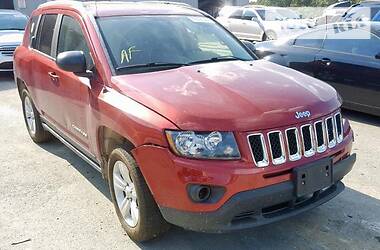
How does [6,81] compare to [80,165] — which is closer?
[80,165]

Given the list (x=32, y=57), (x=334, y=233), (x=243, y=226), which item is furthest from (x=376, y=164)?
(x=32, y=57)

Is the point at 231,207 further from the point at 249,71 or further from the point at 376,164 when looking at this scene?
the point at 376,164

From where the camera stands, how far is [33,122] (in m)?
A: 5.75

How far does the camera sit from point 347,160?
332 cm

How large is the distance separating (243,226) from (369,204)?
1.61 metres

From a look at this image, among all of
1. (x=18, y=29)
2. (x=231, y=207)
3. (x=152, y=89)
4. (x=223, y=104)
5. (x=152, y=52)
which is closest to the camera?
(x=231, y=207)

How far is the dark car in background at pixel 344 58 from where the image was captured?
20.5 feet

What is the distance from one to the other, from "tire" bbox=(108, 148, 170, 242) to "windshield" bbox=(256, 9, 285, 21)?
1575 centimetres

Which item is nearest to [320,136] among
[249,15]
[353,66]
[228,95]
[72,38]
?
[228,95]

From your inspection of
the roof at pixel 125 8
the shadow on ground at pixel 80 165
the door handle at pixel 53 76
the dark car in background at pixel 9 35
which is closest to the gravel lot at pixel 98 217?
the shadow on ground at pixel 80 165

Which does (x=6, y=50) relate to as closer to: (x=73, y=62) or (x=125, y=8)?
(x=125, y=8)

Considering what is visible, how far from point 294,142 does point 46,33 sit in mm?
3264

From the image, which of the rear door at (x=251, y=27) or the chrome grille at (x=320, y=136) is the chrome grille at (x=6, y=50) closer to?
the chrome grille at (x=320, y=136)

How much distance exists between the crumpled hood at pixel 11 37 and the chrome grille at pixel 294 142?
9620 millimetres
